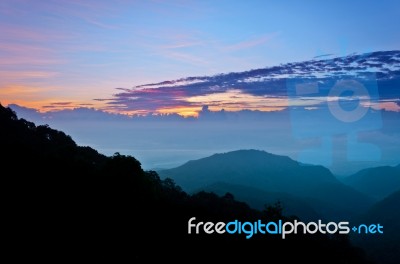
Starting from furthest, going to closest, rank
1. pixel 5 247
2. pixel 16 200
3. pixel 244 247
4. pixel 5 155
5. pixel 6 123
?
pixel 6 123 < pixel 244 247 < pixel 5 155 < pixel 16 200 < pixel 5 247

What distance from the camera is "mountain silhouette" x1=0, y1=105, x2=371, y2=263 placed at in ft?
93.6

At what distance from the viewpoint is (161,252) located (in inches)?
1342

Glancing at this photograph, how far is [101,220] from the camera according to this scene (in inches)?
1358

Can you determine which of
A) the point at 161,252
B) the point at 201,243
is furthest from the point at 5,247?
the point at 201,243

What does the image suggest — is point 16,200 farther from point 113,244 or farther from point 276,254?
point 276,254

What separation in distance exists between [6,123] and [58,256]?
5041 centimetres

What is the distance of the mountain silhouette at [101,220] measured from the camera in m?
28.5

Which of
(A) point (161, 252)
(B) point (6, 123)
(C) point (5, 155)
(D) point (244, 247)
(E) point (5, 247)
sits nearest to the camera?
(E) point (5, 247)

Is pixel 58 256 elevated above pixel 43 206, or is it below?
below

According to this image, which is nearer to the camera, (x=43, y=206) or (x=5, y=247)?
(x=5, y=247)

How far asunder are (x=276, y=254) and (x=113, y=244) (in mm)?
24013

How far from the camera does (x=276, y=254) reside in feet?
152

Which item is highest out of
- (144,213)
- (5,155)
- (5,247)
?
(5,155)

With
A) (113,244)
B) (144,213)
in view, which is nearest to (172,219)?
(144,213)
